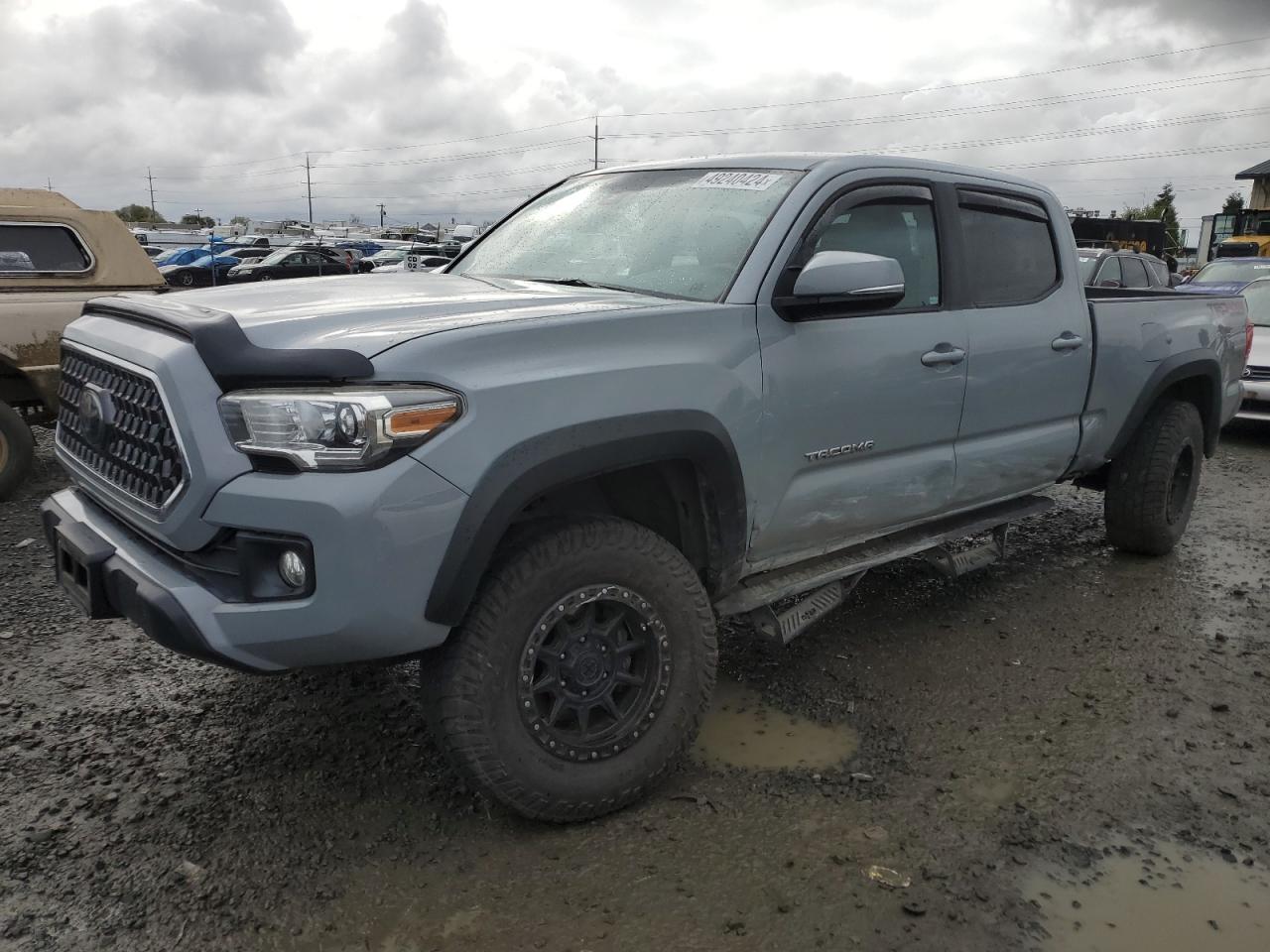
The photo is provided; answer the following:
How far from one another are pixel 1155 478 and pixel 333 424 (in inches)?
173

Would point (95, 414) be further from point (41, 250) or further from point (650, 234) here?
point (41, 250)

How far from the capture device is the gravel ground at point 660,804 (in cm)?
240

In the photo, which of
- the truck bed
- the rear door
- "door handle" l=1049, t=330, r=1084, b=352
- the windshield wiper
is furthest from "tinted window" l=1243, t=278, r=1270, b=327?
the windshield wiper

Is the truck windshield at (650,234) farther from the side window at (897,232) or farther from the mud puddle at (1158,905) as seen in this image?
the mud puddle at (1158,905)

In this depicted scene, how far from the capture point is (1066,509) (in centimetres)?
652

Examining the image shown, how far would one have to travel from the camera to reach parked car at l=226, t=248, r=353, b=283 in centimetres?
2765

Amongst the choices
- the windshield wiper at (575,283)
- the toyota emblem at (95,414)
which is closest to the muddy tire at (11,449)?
the toyota emblem at (95,414)

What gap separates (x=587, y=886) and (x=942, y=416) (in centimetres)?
210

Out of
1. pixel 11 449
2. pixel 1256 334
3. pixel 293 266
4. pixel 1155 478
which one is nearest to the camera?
pixel 1155 478

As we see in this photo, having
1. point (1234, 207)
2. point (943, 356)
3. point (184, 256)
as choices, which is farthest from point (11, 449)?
point (1234, 207)

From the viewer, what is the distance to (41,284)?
659 centimetres

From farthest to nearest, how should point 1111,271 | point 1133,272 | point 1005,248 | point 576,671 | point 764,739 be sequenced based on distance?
point 1133,272, point 1111,271, point 1005,248, point 764,739, point 576,671

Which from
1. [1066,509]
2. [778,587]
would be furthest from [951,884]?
[1066,509]

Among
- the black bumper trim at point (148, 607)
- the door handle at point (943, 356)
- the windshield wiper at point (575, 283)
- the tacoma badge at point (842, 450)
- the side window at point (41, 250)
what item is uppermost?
the side window at point (41, 250)
